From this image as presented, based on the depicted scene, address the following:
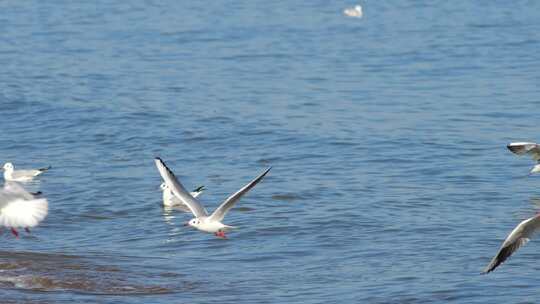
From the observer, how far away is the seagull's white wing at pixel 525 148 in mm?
13797

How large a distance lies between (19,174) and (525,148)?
5.92 meters

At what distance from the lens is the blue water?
10.1 m

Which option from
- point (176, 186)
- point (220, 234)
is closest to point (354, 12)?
point (220, 234)

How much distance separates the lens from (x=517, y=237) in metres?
9.46

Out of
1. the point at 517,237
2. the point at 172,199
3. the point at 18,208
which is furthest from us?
the point at 172,199

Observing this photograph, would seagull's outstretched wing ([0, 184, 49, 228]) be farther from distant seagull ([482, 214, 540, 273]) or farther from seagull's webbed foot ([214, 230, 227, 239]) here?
distant seagull ([482, 214, 540, 273])

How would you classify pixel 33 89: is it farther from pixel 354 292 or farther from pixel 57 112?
pixel 354 292

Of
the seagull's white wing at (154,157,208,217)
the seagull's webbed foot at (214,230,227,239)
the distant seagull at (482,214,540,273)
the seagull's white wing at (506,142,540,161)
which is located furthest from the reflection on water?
the seagull's white wing at (506,142,540,161)

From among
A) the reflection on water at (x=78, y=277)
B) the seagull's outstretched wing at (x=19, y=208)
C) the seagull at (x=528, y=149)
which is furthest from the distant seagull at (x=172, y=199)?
the seagull at (x=528, y=149)

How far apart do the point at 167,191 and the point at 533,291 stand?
490 centimetres

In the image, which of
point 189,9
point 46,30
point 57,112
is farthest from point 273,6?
point 57,112

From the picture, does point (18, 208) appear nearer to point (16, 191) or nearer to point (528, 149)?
point (16, 191)

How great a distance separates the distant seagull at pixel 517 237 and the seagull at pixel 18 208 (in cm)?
390

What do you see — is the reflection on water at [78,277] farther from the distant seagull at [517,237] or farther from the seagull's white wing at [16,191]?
the distant seagull at [517,237]
